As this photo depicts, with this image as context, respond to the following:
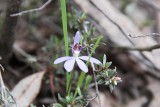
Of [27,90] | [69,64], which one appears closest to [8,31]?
[27,90]

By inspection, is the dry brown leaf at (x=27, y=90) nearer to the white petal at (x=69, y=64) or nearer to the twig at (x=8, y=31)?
the twig at (x=8, y=31)

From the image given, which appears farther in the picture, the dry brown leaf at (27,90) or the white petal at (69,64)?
the dry brown leaf at (27,90)

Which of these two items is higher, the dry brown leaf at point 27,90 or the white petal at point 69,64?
the white petal at point 69,64

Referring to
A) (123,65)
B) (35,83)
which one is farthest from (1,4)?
(123,65)

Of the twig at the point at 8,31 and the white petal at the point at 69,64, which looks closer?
the white petal at the point at 69,64

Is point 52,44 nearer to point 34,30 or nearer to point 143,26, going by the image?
point 34,30

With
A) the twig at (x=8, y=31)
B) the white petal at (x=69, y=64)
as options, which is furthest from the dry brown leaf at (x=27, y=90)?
the white petal at (x=69, y=64)

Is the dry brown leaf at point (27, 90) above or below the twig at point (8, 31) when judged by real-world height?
below

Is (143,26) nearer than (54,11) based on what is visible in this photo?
No
